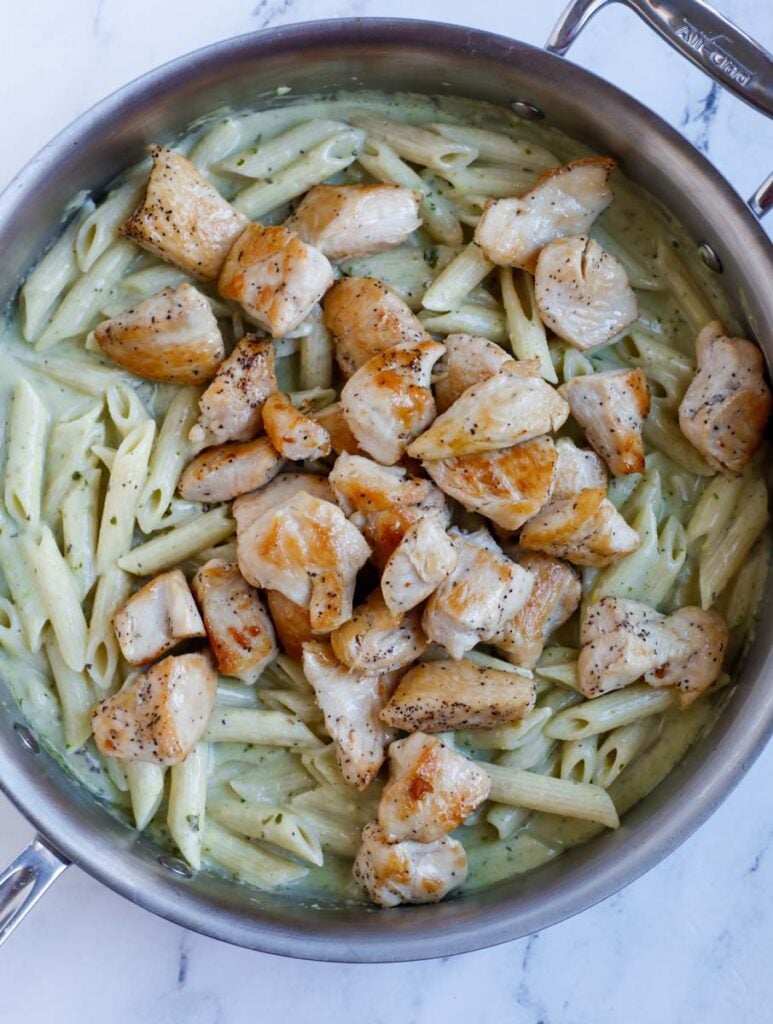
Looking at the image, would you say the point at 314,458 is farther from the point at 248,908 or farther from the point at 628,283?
the point at 248,908

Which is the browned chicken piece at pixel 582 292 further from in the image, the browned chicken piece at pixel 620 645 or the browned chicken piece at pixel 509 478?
the browned chicken piece at pixel 620 645

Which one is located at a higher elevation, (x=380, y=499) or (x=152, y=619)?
(x=380, y=499)

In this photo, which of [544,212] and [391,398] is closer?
[391,398]

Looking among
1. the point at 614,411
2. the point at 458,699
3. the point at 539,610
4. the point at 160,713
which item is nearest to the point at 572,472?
the point at 614,411

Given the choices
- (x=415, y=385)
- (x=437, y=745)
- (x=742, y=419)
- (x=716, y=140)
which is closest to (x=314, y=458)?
(x=415, y=385)

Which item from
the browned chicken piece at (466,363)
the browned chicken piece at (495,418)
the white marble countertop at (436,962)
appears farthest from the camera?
the white marble countertop at (436,962)

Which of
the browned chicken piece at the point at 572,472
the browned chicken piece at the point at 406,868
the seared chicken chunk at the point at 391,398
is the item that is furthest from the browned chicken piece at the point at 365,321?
the browned chicken piece at the point at 406,868

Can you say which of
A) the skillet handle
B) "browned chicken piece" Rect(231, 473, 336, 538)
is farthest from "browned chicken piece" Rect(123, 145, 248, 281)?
the skillet handle

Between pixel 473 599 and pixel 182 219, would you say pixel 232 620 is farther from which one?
pixel 182 219
